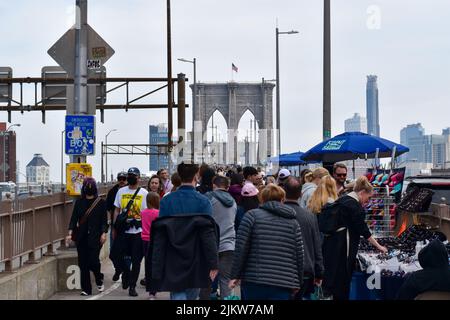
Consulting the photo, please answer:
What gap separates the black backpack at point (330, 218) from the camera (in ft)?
33.3

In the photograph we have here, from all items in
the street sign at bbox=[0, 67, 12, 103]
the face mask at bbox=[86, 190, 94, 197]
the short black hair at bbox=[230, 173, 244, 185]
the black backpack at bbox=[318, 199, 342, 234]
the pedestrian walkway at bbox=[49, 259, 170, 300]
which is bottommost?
the pedestrian walkway at bbox=[49, 259, 170, 300]

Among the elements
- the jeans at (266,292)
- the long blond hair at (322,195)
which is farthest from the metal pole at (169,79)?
the jeans at (266,292)

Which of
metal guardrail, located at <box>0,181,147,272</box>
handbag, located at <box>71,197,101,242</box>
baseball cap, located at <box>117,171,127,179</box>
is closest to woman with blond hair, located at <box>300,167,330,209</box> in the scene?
handbag, located at <box>71,197,101,242</box>

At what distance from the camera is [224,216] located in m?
11.3

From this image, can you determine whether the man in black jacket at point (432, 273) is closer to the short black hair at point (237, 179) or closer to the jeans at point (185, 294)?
the jeans at point (185, 294)

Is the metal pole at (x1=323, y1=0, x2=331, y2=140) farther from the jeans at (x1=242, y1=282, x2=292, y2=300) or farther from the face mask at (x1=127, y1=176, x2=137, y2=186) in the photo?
the jeans at (x1=242, y1=282, x2=292, y2=300)

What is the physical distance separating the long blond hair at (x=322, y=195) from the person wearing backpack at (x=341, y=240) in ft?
1.62

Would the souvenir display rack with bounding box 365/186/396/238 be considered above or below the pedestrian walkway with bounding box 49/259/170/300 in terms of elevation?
above

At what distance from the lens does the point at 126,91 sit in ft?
102

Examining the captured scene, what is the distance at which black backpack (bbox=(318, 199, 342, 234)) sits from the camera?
1014 cm

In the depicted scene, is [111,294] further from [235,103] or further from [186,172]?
[235,103]

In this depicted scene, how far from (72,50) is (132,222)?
3741 mm

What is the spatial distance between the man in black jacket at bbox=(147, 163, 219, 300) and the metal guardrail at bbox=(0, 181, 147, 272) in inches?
155

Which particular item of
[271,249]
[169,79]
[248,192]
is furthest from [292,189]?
[169,79]
